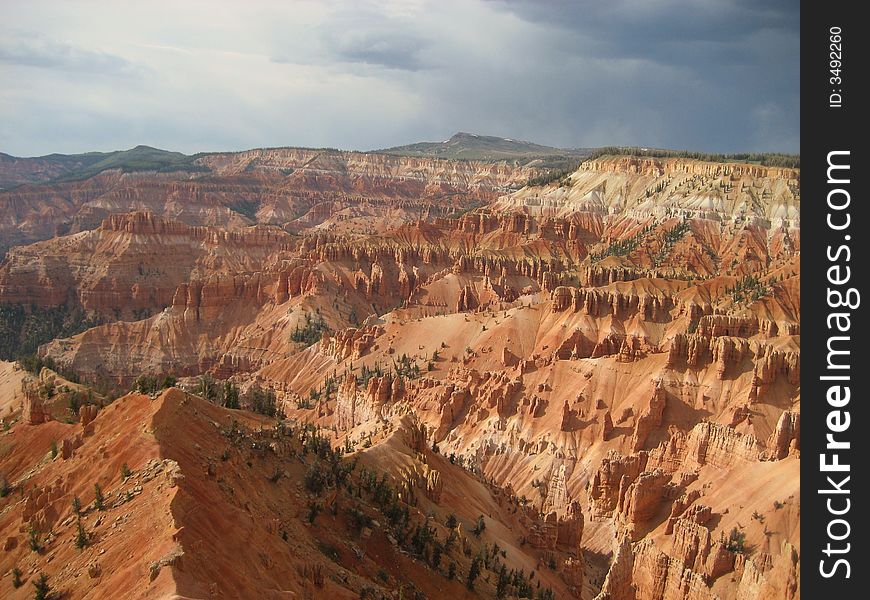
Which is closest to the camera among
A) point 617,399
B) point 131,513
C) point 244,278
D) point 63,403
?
point 131,513

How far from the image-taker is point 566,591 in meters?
39.7

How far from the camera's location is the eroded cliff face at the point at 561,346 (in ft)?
145

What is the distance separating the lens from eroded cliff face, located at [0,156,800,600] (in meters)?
44.3

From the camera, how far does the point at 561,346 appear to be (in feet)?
252

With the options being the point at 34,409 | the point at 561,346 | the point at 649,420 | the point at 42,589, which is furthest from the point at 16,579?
the point at 561,346

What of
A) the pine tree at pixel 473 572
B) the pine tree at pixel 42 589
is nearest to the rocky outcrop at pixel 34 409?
the pine tree at pixel 42 589

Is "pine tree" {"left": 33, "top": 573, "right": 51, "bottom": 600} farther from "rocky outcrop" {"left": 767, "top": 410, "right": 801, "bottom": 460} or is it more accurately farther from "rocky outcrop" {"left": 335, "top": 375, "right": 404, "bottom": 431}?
"rocky outcrop" {"left": 335, "top": 375, "right": 404, "bottom": 431}

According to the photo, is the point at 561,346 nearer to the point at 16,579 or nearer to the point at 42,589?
the point at 16,579

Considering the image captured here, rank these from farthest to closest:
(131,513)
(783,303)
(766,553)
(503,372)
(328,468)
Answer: (783,303)
(503,372)
(766,553)
(328,468)
(131,513)

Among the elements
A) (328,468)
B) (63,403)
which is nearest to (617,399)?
(328,468)

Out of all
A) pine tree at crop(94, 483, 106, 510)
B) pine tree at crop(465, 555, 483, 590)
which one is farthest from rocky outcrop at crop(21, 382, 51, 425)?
pine tree at crop(465, 555, 483, 590)
